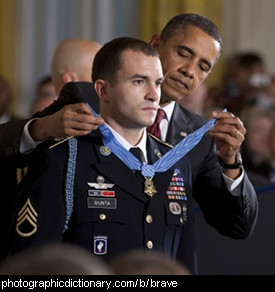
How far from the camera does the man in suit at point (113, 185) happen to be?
2.71 meters

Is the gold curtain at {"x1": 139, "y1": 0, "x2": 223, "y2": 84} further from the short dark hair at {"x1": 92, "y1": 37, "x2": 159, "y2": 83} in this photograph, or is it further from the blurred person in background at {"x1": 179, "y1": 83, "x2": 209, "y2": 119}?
the short dark hair at {"x1": 92, "y1": 37, "x2": 159, "y2": 83}

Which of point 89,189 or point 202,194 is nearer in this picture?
point 89,189

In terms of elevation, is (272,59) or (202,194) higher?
(202,194)

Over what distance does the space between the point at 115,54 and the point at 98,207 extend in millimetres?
448

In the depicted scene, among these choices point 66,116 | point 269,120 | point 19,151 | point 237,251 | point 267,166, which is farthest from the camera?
point 269,120

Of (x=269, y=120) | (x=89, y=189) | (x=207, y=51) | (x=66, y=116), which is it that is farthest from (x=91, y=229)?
(x=269, y=120)

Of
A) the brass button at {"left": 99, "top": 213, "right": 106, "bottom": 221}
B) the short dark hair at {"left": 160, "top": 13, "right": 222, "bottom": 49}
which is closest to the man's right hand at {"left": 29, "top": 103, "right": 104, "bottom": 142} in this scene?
the brass button at {"left": 99, "top": 213, "right": 106, "bottom": 221}

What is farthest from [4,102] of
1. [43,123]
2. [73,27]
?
[43,123]

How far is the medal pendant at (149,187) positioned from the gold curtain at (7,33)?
5254 millimetres

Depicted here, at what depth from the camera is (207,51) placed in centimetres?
322

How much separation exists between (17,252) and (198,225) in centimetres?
102

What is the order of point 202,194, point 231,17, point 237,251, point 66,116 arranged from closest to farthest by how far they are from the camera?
A: point 66,116 → point 202,194 → point 237,251 → point 231,17

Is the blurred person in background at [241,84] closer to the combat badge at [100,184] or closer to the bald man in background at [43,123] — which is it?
the bald man in background at [43,123]

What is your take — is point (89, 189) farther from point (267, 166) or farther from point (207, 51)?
point (267, 166)
